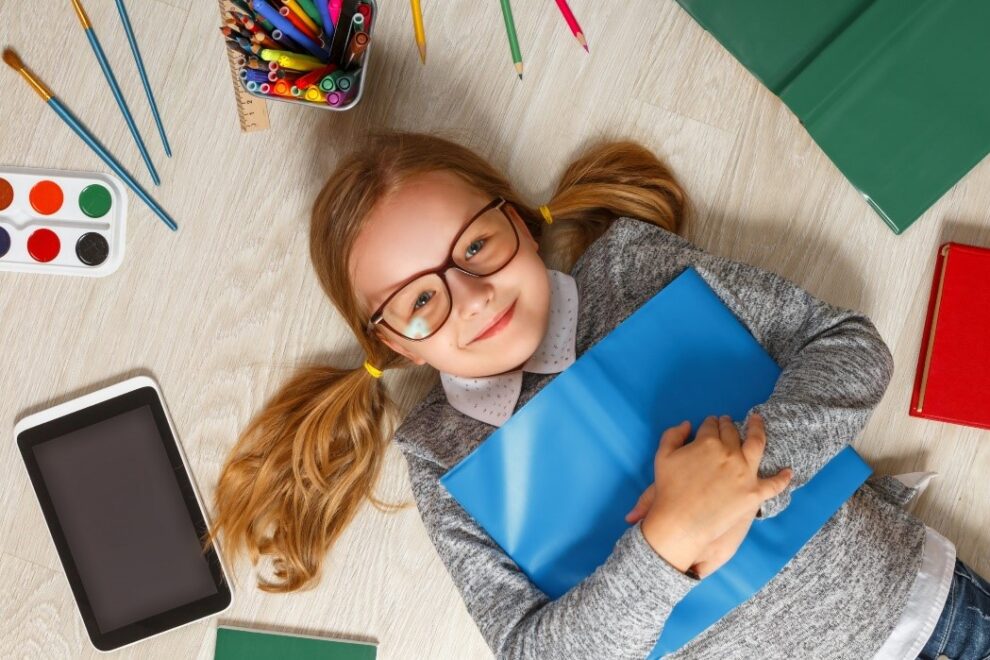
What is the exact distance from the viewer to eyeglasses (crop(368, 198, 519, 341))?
0.69 metres

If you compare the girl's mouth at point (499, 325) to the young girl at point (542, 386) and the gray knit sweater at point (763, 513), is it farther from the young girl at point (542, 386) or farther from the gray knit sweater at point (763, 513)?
the gray knit sweater at point (763, 513)

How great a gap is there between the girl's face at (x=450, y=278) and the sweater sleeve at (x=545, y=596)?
0.54 feet

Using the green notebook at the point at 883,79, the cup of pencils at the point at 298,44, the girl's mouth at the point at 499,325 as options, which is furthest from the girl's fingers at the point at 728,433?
the cup of pencils at the point at 298,44

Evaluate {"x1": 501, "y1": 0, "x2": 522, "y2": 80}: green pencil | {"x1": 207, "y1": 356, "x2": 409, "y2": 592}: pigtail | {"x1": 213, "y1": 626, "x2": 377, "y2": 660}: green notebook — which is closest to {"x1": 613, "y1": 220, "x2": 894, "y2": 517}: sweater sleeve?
{"x1": 501, "y1": 0, "x2": 522, "y2": 80}: green pencil

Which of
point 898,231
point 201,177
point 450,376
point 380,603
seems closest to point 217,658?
point 380,603

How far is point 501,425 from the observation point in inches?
31.0

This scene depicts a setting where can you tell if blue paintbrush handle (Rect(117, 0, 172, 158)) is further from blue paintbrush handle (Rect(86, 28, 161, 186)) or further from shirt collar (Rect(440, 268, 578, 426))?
shirt collar (Rect(440, 268, 578, 426))

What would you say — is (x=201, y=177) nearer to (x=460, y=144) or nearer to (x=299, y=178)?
(x=299, y=178)

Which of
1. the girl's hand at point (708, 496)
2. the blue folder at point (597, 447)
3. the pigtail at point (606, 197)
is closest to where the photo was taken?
the girl's hand at point (708, 496)

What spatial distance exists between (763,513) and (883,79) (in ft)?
1.54

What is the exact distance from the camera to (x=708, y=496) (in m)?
0.66

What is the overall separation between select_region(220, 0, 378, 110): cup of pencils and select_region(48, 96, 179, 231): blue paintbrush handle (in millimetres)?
211

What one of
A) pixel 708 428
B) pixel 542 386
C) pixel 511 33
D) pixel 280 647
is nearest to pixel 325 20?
pixel 511 33

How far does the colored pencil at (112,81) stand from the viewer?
2.92 feet
